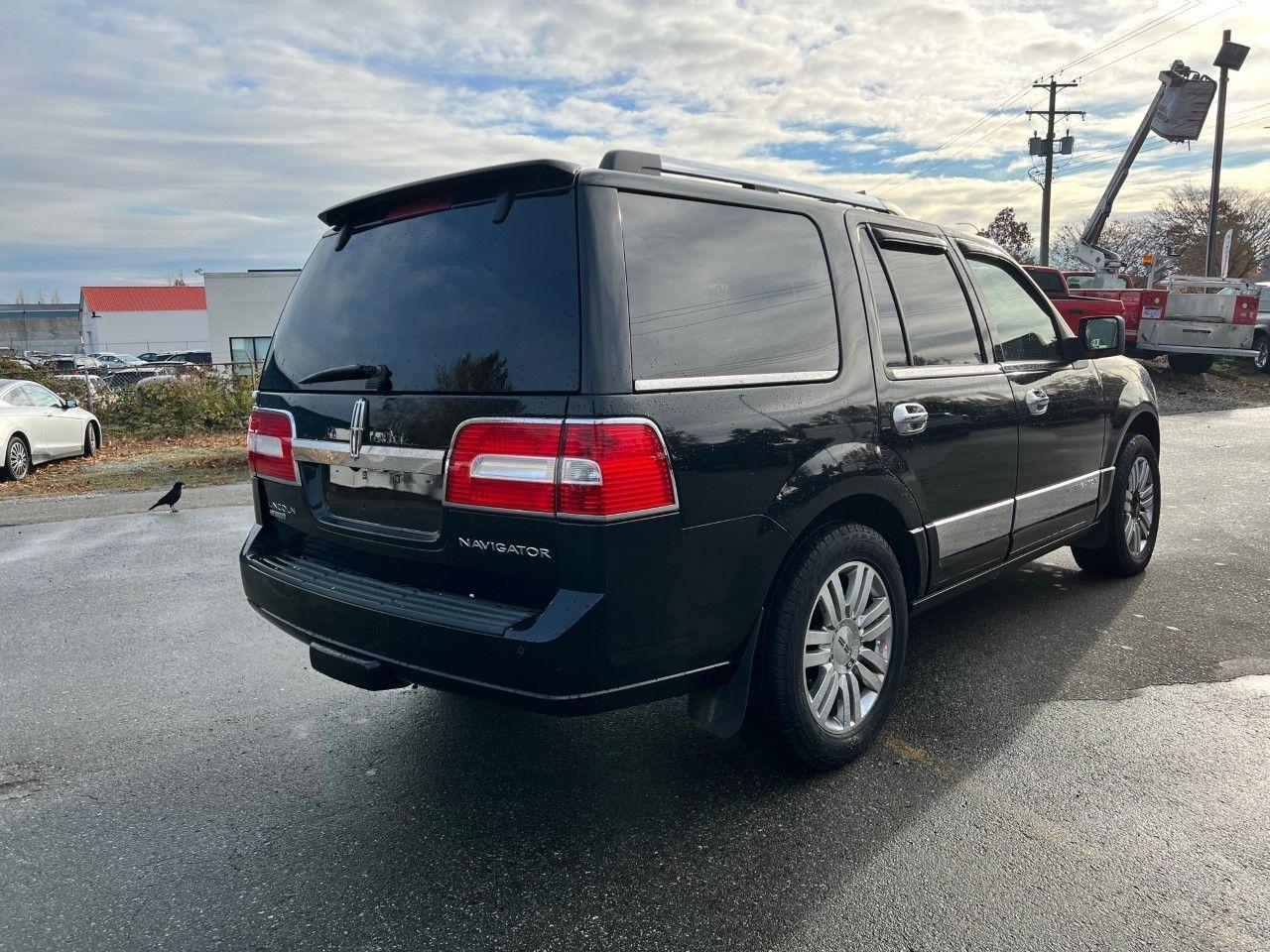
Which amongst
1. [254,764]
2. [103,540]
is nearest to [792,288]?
[254,764]

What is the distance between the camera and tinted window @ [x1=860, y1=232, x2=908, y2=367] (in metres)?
3.43

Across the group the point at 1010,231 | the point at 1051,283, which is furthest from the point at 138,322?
the point at 1051,283

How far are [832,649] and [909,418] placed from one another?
898mm

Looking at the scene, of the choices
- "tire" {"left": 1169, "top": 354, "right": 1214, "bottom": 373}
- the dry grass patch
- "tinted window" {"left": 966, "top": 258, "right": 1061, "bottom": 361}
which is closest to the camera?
"tinted window" {"left": 966, "top": 258, "right": 1061, "bottom": 361}

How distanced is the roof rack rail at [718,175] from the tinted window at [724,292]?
4.7 inches

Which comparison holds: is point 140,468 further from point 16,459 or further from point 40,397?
point 40,397

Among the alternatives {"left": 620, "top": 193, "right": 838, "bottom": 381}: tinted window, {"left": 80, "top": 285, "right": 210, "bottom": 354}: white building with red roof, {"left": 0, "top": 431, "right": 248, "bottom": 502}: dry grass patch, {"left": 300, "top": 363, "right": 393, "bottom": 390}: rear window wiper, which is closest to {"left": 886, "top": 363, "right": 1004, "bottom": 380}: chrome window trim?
{"left": 620, "top": 193, "right": 838, "bottom": 381}: tinted window

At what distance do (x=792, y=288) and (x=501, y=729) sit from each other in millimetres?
2002

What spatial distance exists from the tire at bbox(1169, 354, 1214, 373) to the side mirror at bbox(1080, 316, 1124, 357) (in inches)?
648

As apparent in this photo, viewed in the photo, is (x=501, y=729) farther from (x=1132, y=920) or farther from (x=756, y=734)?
(x=1132, y=920)

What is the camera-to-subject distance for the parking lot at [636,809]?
7.91 ft

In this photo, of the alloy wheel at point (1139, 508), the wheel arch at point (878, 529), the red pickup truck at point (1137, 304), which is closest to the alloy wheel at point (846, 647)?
the wheel arch at point (878, 529)

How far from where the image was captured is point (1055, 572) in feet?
18.9

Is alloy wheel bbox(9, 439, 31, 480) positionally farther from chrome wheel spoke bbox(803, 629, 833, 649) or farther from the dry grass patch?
chrome wheel spoke bbox(803, 629, 833, 649)
